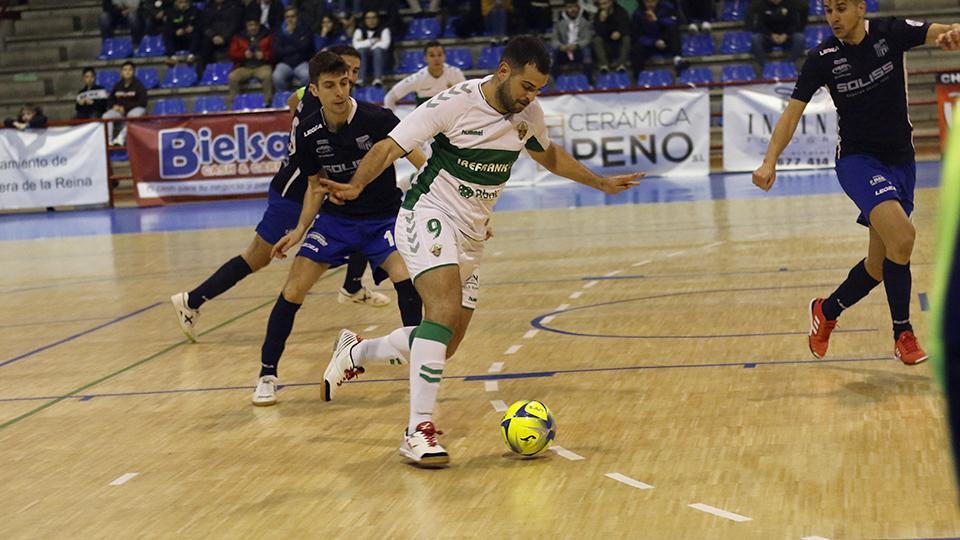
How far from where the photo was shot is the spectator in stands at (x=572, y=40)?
23.0 metres

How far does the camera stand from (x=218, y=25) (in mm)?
24719

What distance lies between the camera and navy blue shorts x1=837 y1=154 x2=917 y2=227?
659 centimetres

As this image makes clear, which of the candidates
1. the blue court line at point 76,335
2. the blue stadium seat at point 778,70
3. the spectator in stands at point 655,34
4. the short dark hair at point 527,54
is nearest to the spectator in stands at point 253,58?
the spectator in stands at point 655,34

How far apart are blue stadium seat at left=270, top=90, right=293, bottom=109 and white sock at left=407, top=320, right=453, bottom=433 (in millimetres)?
17671

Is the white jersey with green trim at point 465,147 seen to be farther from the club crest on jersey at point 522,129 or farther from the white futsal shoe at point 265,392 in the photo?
the white futsal shoe at point 265,392

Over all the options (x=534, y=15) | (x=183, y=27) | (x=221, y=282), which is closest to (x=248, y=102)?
(x=183, y=27)

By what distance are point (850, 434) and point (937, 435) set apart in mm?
358

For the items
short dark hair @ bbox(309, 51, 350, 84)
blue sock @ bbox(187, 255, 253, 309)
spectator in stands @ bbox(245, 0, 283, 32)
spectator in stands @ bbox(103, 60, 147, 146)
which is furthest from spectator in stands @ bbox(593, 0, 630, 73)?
short dark hair @ bbox(309, 51, 350, 84)

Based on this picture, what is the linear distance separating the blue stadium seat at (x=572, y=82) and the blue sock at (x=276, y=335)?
53.1ft

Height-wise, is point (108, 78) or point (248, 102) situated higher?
point (108, 78)

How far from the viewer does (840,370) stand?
22.6 ft

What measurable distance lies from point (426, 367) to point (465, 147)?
100cm

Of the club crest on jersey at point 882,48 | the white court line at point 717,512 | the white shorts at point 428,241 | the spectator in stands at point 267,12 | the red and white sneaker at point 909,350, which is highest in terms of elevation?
the spectator in stands at point 267,12

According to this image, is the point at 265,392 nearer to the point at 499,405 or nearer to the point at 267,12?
the point at 499,405
